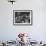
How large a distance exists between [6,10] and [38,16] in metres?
1.16

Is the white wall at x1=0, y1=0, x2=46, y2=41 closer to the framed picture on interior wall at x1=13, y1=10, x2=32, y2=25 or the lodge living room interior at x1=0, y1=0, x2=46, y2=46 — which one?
the lodge living room interior at x1=0, y1=0, x2=46, y2=46

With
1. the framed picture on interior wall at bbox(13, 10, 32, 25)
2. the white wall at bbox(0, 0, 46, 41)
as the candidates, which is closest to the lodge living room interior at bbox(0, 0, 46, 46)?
the white wall at bbox(0, 0, 46, 41)

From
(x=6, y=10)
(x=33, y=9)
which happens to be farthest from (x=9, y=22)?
(x=33, y=9)

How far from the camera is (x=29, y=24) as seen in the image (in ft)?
15.4

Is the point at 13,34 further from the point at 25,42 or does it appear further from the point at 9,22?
the point at 25,42

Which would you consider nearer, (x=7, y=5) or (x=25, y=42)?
(x=25, y=42)

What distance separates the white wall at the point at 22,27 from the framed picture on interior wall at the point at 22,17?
0.11m

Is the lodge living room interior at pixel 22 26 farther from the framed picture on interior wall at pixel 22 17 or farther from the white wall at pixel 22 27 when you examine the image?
→ the framed picture on interior wall at pixel 22 17

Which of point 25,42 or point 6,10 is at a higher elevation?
point 6,10

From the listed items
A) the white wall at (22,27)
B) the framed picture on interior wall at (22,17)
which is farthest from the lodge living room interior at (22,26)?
the framed picture on interior wall at (22,17)

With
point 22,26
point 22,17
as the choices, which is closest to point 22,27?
point 22,26

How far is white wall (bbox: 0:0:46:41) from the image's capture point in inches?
185

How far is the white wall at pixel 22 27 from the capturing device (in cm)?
469

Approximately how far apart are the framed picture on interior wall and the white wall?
108 millimetres
